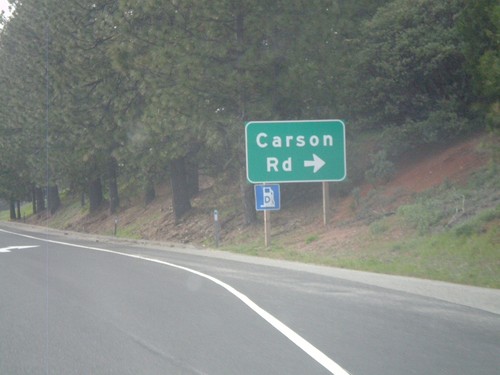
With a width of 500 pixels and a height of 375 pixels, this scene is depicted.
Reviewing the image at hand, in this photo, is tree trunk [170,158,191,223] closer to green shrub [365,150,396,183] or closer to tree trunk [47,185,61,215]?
green shrub [365,150,396,183]

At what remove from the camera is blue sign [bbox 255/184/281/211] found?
24.0m

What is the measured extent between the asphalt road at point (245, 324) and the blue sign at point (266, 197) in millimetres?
7185

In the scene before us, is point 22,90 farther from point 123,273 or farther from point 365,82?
point 123,273

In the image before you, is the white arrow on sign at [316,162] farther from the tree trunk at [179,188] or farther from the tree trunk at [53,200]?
the tree trunk at [53,200]

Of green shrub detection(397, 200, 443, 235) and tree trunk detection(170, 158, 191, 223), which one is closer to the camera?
green shrub detection(397, 200, 443, 235)

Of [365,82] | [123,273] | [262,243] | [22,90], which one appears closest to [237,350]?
[123,273]

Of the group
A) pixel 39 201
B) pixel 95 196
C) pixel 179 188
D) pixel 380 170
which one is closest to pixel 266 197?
pixel 380 170

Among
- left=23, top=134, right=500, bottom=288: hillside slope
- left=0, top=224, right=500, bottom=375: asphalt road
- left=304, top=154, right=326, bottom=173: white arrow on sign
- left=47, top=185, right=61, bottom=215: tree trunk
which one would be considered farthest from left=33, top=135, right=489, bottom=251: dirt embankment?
left=47, top=185, right=61, bottom=215: tree trunk

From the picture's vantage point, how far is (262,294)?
13.0 m

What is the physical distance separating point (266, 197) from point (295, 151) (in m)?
1.85

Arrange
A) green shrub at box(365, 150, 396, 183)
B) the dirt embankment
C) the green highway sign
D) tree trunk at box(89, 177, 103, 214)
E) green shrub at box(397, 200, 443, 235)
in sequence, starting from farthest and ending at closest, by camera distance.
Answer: tree trunk at box(89, 177, 103, 214) → green shrub at box(365, 150, 396, 183) → the green highway sign → the dirt embankment → green shrub at box(397, 200, 443, 235)

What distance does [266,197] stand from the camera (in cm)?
2397

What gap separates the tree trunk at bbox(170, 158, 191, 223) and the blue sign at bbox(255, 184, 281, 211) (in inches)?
432

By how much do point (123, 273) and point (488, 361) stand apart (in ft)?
35.3
